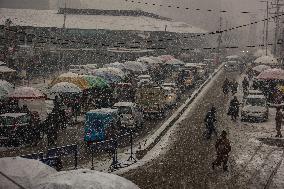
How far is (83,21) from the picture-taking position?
2859 inches

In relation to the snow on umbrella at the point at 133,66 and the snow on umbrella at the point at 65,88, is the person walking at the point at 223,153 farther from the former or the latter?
the snow on umbrella at the point at 133,66

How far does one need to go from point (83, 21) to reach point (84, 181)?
66493 millimetres

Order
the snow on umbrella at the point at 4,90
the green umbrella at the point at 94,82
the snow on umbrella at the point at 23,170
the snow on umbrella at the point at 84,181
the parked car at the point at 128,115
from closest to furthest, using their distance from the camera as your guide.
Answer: the snow on umbrella at the point at 84,181 → the snow on umbrella at the point at 23,170 → the snow on umbrella at the point at 4,90 → the parked car at the point at 128,115 → the green umbrella at the point at 94,82

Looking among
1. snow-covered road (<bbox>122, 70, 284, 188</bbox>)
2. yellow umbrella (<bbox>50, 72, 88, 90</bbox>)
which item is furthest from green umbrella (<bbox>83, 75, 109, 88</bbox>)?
snow-covered road (<bbox>122, 70, 284, 188</bbox>)

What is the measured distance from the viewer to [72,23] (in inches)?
2756

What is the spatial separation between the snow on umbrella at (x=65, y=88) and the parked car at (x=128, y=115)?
3569mm

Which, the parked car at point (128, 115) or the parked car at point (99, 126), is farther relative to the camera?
the parked car at point (128, 115)

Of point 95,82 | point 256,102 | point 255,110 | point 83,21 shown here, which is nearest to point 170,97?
point 95,82

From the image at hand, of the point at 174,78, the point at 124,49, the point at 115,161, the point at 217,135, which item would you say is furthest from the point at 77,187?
the point at 124,49

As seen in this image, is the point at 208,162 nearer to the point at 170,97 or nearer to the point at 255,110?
the point at 255,110

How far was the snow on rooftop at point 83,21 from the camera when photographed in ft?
218

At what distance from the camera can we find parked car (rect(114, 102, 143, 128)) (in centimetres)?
2438

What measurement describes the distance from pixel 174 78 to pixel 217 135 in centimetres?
2586

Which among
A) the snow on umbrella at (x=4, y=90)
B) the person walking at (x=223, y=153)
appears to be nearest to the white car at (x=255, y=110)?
the person walking at (x=223, y=153)
